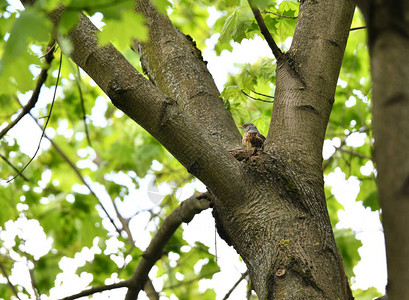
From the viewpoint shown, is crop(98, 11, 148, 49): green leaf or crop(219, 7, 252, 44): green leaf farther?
crop(219, 7, 252, 44): green leaf

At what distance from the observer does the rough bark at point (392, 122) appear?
82 cm

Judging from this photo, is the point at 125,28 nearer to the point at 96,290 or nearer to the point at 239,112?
the point at 96,290

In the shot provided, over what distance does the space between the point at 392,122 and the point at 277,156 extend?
116cm

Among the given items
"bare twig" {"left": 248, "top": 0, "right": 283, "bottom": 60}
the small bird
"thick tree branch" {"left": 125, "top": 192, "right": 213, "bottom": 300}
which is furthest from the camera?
the small bird

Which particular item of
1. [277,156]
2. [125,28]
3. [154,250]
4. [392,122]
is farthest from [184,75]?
[392,122]

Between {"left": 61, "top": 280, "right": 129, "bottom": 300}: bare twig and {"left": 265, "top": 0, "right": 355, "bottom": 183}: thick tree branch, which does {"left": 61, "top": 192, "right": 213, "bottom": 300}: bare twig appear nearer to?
{"left": 61, "top": 280, "right": 129, "bottom": 300}: bare twig

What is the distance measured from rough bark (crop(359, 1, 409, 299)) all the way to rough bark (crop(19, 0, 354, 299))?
2.75ft

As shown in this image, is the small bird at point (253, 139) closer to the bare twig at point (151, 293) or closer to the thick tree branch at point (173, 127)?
the thick tree branch at point (173, 127)

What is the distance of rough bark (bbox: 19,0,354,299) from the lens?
1719mm

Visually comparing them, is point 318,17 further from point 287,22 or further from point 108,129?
point 108,129

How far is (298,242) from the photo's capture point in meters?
1.73

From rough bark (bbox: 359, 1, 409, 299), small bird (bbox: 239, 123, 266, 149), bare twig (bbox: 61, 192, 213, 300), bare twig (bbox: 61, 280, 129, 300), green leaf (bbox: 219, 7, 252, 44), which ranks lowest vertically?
rough bark (bbox: 359, 1, 409, 299)

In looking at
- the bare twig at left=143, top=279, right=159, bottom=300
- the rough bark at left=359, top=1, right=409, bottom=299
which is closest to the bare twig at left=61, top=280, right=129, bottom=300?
the bare twig at left=143, top=279, right=159, bottom=300

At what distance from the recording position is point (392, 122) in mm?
843
